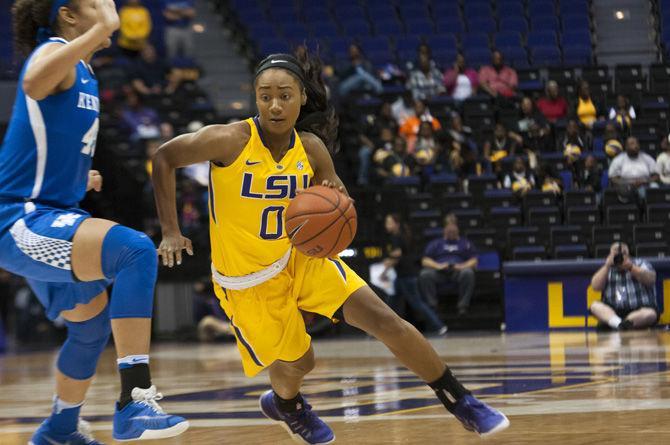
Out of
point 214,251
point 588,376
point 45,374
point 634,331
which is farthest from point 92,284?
point 634,331

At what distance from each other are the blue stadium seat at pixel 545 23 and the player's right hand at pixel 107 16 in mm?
17092

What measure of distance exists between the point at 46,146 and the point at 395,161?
43.1 ft

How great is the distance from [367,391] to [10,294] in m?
11.3

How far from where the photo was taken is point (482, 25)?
21188mm

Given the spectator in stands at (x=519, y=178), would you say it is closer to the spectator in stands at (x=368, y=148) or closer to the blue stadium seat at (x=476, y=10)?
the spectator in stands at (x=368, y=148)

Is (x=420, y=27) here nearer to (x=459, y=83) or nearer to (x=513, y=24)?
(x=513, y=24)

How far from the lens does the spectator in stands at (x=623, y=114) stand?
17625mm

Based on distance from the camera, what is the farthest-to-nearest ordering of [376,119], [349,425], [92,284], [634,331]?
[376,119] < [634,331] < [349,425] < [92,284]

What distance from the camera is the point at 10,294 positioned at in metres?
17.8

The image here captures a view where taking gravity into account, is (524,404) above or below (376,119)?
below

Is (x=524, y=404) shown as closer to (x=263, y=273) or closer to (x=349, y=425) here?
(x=349, y=425)

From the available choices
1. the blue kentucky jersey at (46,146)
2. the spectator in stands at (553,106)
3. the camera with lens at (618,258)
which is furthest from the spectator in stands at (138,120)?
the blue kentucky jersey at (46,146)

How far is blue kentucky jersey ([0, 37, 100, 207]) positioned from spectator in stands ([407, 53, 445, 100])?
14772 mm

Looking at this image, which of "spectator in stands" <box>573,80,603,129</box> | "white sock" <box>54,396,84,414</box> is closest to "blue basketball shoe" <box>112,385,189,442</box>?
"white sock" <box>54,396,84,414</box>
